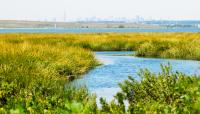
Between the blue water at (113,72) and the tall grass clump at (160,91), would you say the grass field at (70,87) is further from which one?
the blue water at (113,72)

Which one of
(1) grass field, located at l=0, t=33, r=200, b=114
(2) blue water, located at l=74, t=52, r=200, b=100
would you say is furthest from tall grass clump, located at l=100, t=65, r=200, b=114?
(2) blue water, located at l=74, t=52, r=200, b=100

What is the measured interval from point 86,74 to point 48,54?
202 centimetres

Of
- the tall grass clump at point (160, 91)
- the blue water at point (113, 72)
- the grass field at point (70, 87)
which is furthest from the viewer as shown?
the blue water at point (113, 72)

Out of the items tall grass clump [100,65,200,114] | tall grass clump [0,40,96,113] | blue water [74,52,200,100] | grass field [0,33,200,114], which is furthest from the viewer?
blue water [74,52,200,100]

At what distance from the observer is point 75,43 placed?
4647 centimetres

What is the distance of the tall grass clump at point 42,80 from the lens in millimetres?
8359

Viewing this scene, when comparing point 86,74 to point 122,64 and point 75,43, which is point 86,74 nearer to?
point 122,64

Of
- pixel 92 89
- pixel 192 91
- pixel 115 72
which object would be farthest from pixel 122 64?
pixel 192 91

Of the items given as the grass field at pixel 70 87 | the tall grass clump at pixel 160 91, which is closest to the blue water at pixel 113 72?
the grass field at pixel 70 87

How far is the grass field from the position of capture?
27.0 feet

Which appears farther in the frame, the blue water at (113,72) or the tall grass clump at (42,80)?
the blue water at (113,72)

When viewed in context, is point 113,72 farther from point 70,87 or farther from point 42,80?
point 70,87

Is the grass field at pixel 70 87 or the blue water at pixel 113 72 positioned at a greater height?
the grass field at pixel 70 87

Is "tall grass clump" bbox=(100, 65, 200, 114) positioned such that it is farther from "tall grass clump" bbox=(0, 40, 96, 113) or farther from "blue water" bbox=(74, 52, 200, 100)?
"blue water" bbox=(74, 52, 200, 100)
